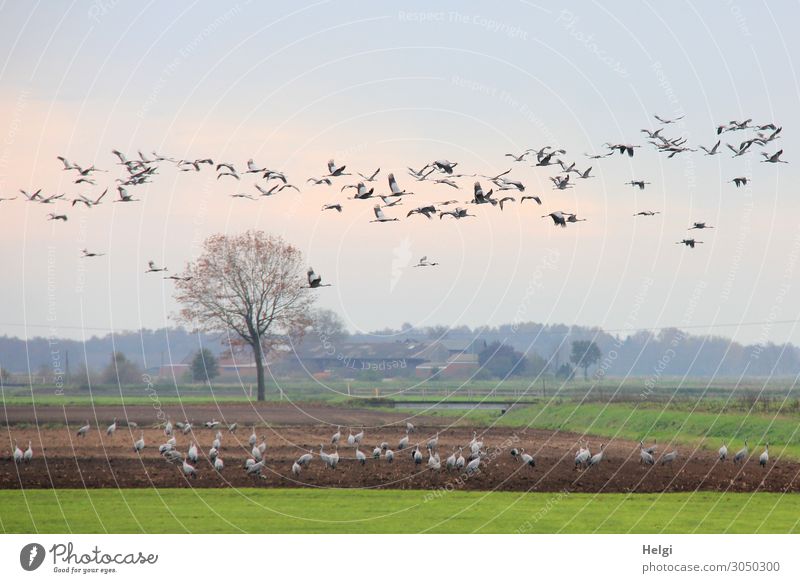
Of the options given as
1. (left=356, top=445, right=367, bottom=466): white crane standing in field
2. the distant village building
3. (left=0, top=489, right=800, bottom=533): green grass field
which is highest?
the distant village building

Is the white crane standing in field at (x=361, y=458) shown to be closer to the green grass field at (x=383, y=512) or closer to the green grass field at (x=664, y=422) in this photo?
the green grass field at (x=383, y=512)

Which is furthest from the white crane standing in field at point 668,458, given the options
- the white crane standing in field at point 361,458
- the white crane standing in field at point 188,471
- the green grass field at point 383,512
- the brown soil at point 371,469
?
the white crane standing in field at point 188,471

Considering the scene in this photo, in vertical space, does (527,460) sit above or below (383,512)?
above

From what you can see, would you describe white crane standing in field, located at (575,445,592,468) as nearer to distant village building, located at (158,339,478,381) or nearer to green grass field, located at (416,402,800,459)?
green grass field, located at (416,402,800,459)

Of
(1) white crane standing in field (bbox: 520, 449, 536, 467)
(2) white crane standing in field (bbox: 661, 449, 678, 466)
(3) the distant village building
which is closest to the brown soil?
(1) white crane standing in field (bbox: 520, 449, 536, 467)

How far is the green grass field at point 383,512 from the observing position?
105ft

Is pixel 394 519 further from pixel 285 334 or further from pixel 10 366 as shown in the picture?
pixel 10 366

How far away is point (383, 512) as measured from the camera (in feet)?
112

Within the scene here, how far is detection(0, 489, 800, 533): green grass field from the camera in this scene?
1266 inches

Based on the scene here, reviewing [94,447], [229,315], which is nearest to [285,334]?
[229,315]

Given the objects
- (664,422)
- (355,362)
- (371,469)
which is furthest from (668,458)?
(355,362)

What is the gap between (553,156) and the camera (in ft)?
137

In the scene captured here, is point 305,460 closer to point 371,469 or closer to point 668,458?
point 371,469

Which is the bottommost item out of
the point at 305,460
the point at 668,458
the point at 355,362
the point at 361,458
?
the point at 668,458
